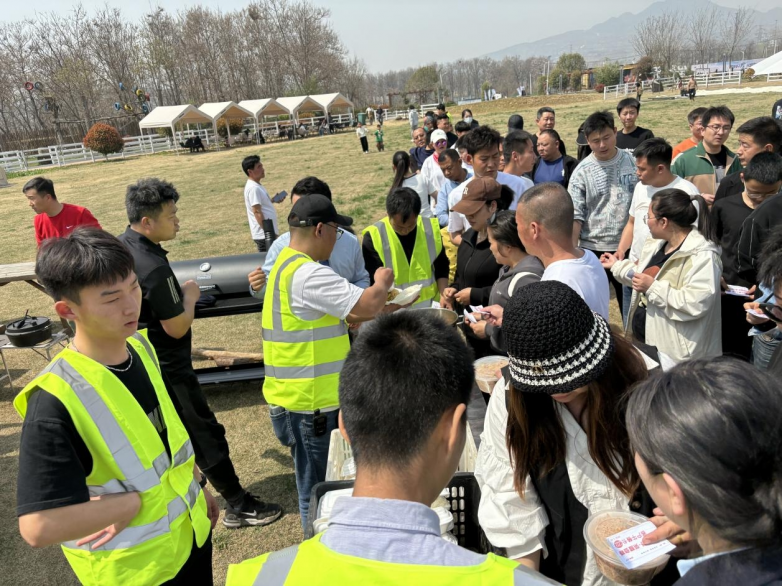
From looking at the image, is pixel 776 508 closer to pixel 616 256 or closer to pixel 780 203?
pixel 780 203

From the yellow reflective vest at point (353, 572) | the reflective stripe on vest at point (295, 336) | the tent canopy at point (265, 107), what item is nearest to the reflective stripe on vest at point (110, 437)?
the yellow reflective vest at point (353, 572)

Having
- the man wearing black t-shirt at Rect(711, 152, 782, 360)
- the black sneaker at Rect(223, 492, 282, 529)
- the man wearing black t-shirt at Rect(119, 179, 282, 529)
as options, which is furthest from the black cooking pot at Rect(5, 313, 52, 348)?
the man wearing black t-shirt at Rect(711, 152, 782, 360)

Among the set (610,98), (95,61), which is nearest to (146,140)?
(95,61)

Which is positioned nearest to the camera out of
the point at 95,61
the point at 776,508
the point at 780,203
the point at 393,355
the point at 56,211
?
the point at 776,508

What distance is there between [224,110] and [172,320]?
39.0 meters

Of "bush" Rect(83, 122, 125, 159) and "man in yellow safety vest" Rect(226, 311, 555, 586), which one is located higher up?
"bush" Rect(83, 122, 125, 159)

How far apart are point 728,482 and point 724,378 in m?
0.20

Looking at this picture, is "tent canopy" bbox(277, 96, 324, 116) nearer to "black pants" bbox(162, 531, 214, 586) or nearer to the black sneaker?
the black sneaker

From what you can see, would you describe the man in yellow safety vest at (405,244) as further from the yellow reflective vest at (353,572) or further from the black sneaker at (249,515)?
the yellow reflective vest at (353,572)

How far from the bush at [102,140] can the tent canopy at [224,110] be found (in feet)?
21.0

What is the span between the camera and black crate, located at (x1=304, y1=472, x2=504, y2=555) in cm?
213

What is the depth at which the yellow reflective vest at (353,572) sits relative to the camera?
933 mm

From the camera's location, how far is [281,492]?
13.7ft

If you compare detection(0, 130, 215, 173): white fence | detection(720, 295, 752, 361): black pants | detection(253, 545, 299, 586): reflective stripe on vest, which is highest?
detection(0, 130, 215, 173): white fence
